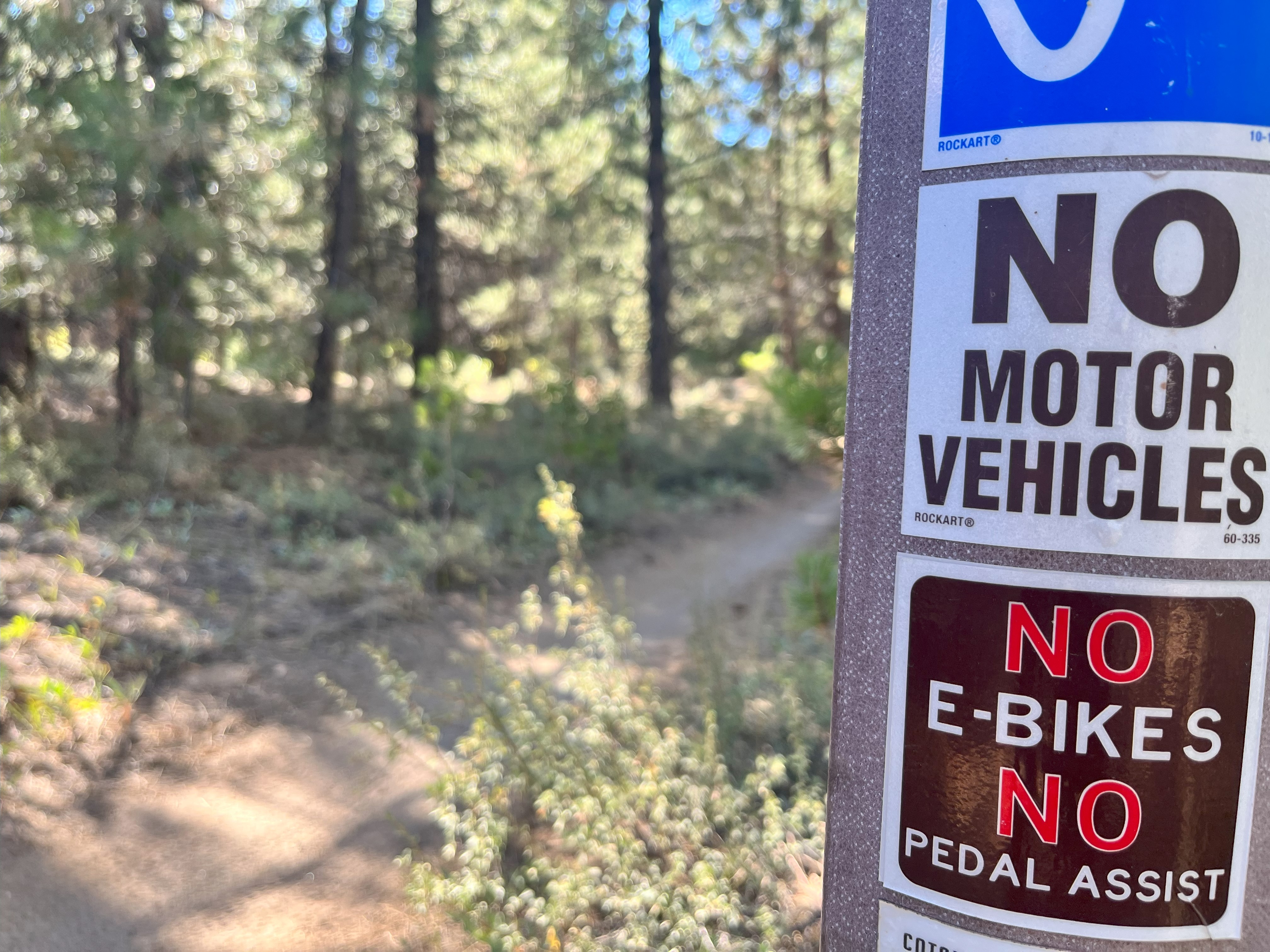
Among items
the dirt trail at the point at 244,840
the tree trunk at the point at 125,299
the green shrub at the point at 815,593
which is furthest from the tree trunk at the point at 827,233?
the green shrub at the point at 815,593

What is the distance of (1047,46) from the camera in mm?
1102

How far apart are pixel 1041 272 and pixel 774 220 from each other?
57.2 ft

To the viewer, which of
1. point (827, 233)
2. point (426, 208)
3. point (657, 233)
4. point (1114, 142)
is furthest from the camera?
point (827, 233)

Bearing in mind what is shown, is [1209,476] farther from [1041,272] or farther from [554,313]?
[554,313]

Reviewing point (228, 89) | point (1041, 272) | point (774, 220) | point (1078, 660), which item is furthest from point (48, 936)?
point (774, 220)

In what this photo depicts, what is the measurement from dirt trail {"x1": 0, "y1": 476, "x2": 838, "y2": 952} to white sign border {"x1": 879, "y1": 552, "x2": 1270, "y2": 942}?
6.87 feet

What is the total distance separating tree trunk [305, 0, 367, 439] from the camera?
37.4 feet

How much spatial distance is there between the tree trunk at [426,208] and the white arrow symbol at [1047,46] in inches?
445

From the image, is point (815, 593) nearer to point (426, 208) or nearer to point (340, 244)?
point (340, 244)

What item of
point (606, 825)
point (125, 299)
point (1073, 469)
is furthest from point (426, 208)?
point (1073, 469)

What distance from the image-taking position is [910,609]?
1207mm

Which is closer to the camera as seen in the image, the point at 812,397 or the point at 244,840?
the point at 812,397

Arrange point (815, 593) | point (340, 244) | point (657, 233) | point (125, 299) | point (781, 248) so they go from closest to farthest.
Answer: point (815, 593) → point (125, 299) → point (340, 244) → point (657, 233) → point (781, 248)

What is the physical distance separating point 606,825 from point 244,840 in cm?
161
